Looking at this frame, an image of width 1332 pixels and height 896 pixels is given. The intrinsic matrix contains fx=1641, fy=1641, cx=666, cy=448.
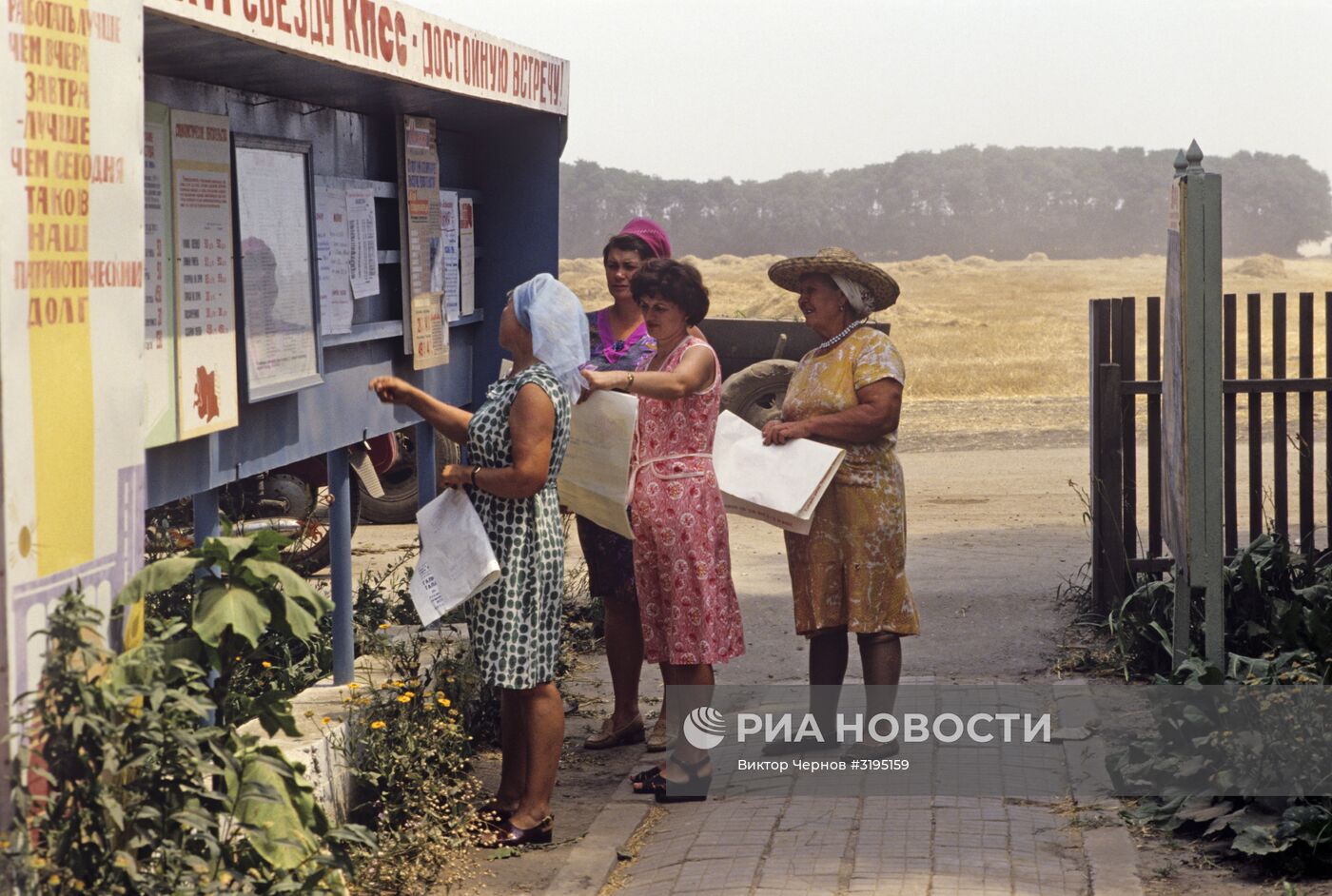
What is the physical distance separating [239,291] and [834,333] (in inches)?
81.8

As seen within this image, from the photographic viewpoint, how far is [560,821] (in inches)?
211

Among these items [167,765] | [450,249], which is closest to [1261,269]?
[450,249]

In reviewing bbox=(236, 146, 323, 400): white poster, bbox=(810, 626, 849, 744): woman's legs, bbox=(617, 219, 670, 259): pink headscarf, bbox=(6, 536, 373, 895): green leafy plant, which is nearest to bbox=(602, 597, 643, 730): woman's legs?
bbox=(810, 626, 849, 744): woman's legs

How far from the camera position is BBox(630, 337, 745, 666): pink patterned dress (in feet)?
18.1

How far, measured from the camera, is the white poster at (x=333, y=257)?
562 centimetres

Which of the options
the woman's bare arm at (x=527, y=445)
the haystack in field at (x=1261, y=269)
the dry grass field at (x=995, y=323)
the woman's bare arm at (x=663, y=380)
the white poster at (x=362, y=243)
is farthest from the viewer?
the haystack in field at (x=1261, y=269)

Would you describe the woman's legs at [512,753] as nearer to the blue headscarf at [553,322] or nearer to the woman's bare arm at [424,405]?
the woman's bare arm at [424,405]

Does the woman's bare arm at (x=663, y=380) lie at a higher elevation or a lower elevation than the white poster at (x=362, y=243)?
lower


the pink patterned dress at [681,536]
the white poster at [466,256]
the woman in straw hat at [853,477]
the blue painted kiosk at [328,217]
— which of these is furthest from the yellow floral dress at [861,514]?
the white poster at [466,256]

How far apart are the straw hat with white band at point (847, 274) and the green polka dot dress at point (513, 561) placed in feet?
4.04

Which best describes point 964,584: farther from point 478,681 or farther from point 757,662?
point 478,681

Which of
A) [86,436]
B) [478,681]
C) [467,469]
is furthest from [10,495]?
[478,681]

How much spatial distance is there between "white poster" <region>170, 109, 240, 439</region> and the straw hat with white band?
1.87m

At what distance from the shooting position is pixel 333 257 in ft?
18.8
